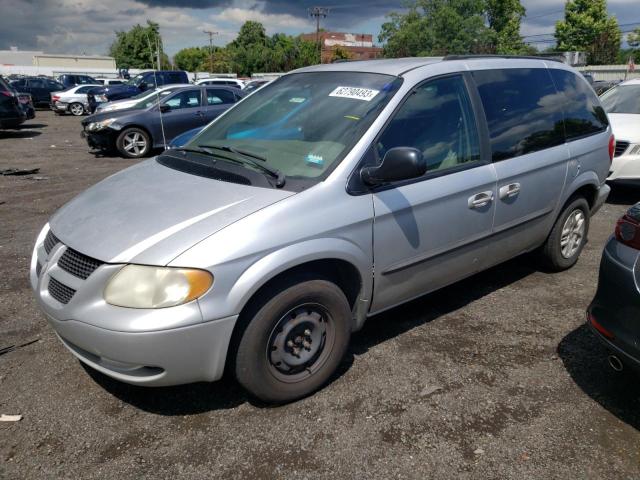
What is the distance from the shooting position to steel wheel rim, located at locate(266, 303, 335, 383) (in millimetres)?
2783

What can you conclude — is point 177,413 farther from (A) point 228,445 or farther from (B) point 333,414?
(B) point 333,414

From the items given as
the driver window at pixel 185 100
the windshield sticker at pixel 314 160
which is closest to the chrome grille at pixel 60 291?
the windshield sticker at pixel 314 160

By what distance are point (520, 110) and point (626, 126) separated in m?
4.76

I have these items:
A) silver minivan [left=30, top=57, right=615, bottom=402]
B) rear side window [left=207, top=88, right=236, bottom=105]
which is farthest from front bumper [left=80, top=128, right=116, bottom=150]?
silver minivan [left=30, top=57, right=615, bottom=402]

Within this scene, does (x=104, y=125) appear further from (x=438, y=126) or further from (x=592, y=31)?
(x=592, y=31)

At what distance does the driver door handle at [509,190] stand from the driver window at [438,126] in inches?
12.9

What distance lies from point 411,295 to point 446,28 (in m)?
63.0

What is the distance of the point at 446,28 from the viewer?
5959cm

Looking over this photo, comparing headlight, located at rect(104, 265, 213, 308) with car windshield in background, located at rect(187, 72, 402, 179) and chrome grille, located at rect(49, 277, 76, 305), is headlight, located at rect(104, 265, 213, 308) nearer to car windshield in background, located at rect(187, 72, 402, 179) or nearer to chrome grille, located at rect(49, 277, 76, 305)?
chrome grille, located at rect(49, 277, 76, 305)

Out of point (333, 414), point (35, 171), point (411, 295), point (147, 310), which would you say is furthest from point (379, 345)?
point (35, 171)

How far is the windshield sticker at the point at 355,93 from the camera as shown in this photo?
3.24 m

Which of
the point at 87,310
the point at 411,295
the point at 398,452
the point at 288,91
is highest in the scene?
the point at 288,91

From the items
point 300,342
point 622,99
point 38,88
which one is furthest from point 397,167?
point 38,88

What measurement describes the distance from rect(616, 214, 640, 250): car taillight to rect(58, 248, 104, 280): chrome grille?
9.06 feet
